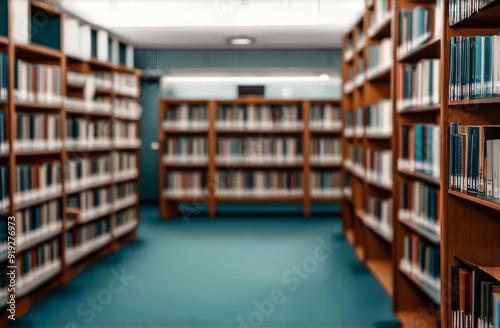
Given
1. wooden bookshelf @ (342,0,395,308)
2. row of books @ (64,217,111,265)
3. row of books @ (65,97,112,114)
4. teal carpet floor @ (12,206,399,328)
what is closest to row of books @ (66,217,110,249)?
row of books @ (64,217,111,265)

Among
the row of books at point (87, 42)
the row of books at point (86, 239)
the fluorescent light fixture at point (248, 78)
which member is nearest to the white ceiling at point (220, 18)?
the row of books at point (87, 42)

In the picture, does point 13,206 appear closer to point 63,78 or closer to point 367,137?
point 63,78

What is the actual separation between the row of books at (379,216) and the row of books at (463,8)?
6.66 ft

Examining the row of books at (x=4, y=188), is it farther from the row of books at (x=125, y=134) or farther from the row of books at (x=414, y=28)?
the row of books at (x=414, y=28)

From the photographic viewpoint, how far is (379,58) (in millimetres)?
4008

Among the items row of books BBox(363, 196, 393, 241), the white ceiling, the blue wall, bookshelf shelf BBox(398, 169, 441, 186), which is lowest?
row of books BBox(363, 196, 393, 241)

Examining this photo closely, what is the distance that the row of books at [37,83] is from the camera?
317 cm

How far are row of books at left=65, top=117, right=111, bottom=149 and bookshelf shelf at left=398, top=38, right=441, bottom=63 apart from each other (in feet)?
8.82

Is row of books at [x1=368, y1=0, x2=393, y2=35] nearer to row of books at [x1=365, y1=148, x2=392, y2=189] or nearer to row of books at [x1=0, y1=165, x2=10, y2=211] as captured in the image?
row of books at [x1=365, y1=148, x2=392, y2=189]

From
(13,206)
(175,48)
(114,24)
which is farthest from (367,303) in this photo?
(175,48)

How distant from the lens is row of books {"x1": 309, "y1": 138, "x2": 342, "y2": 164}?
22.2 ft

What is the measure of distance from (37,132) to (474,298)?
2961 millimetres

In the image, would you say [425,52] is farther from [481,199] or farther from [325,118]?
[325,118]

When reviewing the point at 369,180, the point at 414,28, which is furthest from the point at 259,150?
the point at 414,28
